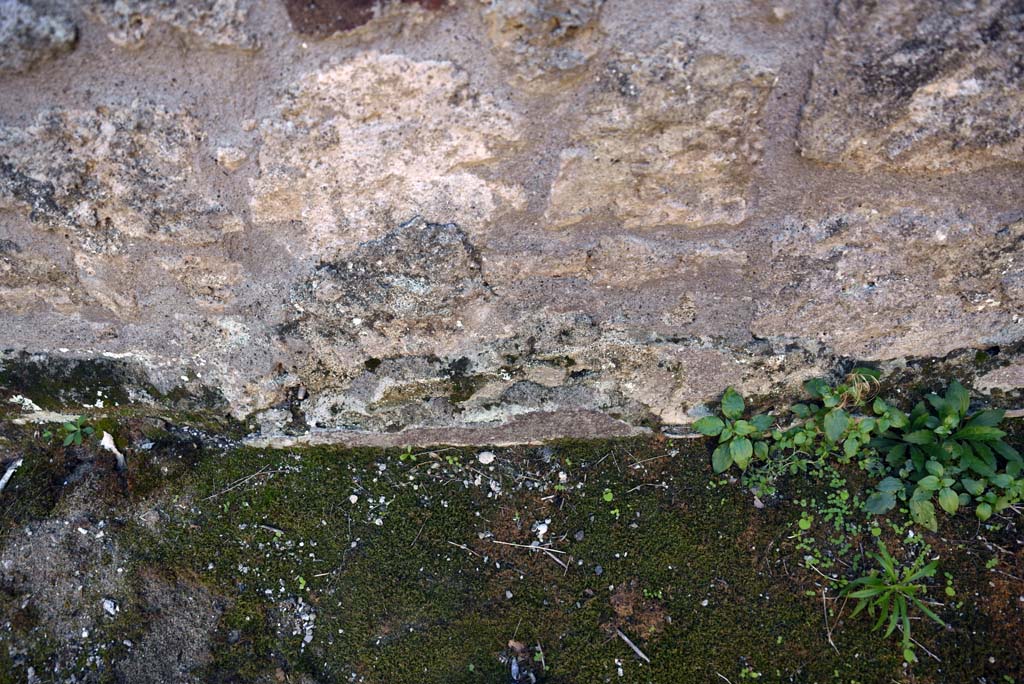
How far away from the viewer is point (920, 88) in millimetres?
1163

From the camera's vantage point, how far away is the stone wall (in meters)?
1.12

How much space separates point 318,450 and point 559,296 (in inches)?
34.7

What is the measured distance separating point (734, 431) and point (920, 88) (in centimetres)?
94

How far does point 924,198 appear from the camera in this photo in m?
1.32

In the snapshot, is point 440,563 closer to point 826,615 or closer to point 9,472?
point 826,615

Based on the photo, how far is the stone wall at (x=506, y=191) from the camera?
1.12 meters

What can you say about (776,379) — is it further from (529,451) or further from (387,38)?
(387,38)

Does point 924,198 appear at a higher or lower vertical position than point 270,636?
higher

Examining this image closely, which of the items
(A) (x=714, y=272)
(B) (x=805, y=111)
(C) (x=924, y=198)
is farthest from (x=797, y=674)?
(B) (x=805, y=111)

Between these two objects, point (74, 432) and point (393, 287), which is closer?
point (393, 287)

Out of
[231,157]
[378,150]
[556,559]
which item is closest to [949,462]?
[556,559]

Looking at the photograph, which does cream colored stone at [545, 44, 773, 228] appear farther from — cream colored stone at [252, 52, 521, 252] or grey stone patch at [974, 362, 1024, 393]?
grey stone patch at [974, 362, 1024, 393]

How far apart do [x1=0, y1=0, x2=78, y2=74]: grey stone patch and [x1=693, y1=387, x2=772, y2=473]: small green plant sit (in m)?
1.62

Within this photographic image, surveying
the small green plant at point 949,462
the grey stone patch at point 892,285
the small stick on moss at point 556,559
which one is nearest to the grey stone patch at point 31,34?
the grey stone patch at point 892,285
